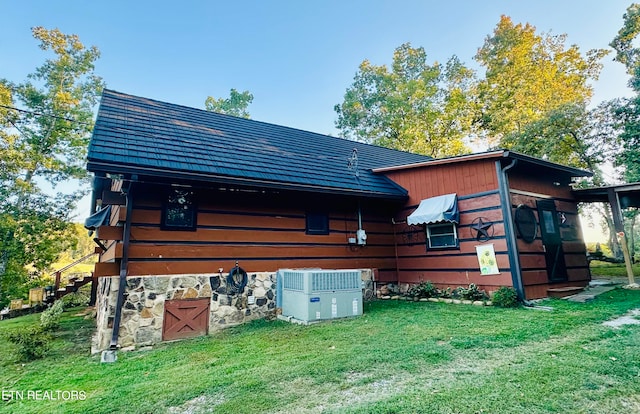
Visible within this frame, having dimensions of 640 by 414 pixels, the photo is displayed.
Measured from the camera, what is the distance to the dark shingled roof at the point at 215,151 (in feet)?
18.2

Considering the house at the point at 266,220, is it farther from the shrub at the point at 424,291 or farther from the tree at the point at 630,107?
the tree at the point at 630,107

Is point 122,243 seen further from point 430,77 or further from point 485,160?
point 430,77

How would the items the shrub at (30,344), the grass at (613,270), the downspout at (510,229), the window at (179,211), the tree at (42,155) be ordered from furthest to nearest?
the tree at (42,155) < the grass at (613,270) < the downspout at (510,229) < the window at (179,211) < the shrub at (30,344)

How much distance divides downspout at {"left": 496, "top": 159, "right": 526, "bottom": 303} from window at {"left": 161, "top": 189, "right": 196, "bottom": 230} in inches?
254

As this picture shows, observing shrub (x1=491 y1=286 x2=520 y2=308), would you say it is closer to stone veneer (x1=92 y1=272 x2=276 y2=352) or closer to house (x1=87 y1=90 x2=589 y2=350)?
house (x1=87 y1=90 x2=589 y2=350)

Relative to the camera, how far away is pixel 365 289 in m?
7.99

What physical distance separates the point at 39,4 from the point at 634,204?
2146cm

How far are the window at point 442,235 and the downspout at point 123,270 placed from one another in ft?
22.2

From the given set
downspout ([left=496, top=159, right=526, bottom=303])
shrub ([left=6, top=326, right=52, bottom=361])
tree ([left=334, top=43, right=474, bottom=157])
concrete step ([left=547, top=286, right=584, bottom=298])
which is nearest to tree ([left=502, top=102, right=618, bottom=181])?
tree ([left=334, top=43, right=474, bottom=157])

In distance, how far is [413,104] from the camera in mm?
22578

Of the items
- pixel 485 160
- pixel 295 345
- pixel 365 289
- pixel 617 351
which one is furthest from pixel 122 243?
pixel 485 160

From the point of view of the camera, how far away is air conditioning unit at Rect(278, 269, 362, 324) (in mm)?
5656

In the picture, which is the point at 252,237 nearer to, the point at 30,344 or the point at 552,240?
the point at 30,344

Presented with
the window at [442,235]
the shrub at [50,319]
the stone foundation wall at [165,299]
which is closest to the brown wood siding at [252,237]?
the stone foundation wall at [165,299]
